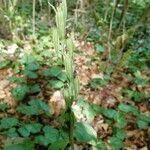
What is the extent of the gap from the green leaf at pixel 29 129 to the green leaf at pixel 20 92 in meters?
0.32

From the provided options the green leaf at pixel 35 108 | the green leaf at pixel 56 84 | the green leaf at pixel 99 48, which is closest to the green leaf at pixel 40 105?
the green leaf at pixel 35 108

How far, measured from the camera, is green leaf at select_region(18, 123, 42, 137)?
6.91 ft

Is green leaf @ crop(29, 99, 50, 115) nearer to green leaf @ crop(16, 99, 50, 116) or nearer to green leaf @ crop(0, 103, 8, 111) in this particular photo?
green leaf @ crop(16, 99, 50, 116)

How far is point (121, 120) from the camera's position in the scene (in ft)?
7.45

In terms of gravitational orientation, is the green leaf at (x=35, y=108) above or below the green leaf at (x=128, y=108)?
above

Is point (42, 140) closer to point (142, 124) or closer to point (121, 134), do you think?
point (121, 134)

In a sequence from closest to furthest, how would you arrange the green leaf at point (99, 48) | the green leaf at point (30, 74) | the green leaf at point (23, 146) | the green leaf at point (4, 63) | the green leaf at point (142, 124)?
the green leaf at point (23, 146), the green leaf at point (142, 124), the green leaf at point (30, 74), the green leaf at point (4, 63), the green leaf at point (99, 48)

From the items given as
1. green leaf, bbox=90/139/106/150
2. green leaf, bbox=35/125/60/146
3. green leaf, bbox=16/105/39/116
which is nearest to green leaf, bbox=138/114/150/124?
green leaf, bbox=90/139/106/150

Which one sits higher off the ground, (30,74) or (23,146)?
(30,74)

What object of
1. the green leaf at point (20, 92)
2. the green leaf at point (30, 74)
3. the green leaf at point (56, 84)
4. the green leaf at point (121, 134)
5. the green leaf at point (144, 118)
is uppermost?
the green leaf at point (30, 74)

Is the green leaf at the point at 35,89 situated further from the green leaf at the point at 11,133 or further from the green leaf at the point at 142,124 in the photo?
the green leaf at the point at 142,124

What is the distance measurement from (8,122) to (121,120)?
2.41ft

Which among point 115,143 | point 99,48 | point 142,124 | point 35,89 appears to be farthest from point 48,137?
point 99,48

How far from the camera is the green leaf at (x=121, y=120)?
2.25 meters
